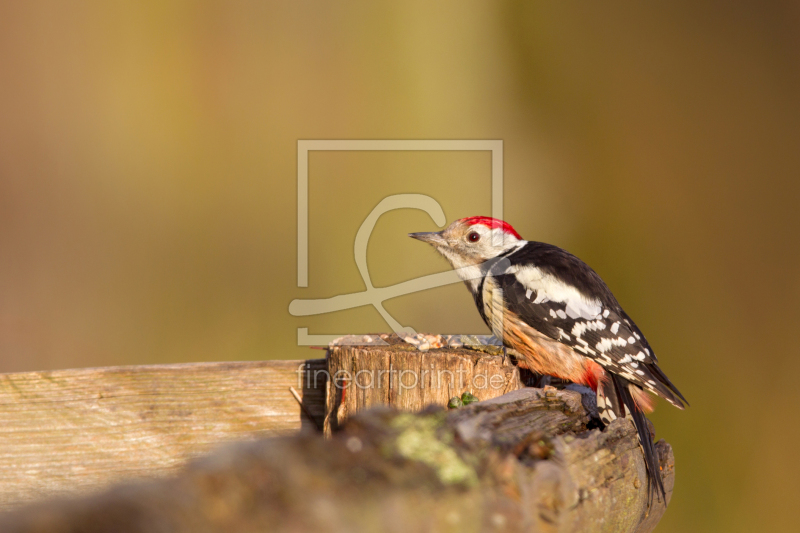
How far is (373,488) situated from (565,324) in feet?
5.98

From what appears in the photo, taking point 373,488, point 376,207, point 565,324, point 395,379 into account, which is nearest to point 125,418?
point 395,379

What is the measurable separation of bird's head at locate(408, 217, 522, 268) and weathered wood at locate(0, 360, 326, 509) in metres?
1.19

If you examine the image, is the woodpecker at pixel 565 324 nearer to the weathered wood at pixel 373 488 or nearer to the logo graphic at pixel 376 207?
the logo graphic at pixel 376 207

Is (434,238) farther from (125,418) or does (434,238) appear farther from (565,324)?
(125,418)

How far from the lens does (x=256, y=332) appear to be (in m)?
3.63

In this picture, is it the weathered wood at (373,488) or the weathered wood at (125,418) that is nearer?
the weathered wood at (373,488)

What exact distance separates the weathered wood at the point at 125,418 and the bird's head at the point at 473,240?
1192 mm

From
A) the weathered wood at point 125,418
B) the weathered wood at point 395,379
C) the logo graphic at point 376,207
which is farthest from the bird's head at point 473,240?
the weathered wood at point 125,418

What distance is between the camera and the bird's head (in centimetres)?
266

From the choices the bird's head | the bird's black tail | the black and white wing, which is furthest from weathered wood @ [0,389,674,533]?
the bird's head

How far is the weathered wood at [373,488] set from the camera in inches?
19.9

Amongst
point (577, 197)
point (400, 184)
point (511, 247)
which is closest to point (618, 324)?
point (511, 247)

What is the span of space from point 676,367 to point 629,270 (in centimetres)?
60

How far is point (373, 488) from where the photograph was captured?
58 cm
